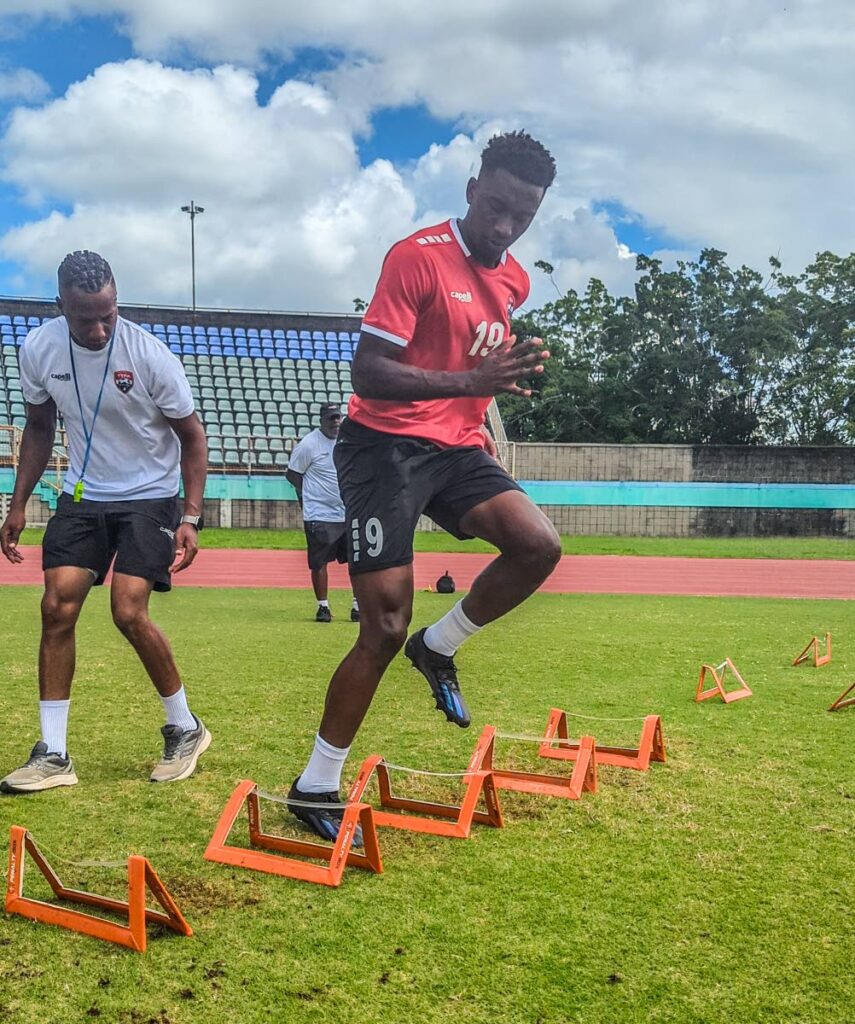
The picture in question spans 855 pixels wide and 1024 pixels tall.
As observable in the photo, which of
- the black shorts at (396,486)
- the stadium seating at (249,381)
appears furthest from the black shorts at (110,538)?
the stadium seating at (249,381)

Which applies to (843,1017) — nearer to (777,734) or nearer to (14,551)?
(777,734)

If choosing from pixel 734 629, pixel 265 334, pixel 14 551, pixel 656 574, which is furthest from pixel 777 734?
pixel 265 334

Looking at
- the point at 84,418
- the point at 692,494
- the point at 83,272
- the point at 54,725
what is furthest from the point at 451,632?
the point at 692,494

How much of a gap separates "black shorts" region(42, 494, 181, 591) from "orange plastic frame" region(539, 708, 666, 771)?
190 cm

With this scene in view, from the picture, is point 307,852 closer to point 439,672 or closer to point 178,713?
point 439,672

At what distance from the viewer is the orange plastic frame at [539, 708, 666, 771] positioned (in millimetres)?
4398

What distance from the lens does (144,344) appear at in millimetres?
4508

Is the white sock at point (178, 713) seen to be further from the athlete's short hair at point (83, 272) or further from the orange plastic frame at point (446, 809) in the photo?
the athlete's short hair at point (83, 272)

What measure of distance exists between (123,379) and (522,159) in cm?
200

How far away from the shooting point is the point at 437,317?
12.1 feet

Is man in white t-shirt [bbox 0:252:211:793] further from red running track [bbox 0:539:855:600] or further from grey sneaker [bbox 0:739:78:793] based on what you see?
red running track [bbox 0:539:855:600]

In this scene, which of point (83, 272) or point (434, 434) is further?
point (83, 272)

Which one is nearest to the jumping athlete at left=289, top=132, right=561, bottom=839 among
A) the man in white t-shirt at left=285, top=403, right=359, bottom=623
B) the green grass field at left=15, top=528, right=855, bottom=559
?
the man in white t-shirt at left=285, top=403, right=359, bottom=623

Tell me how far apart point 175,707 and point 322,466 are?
6206 millimetres
